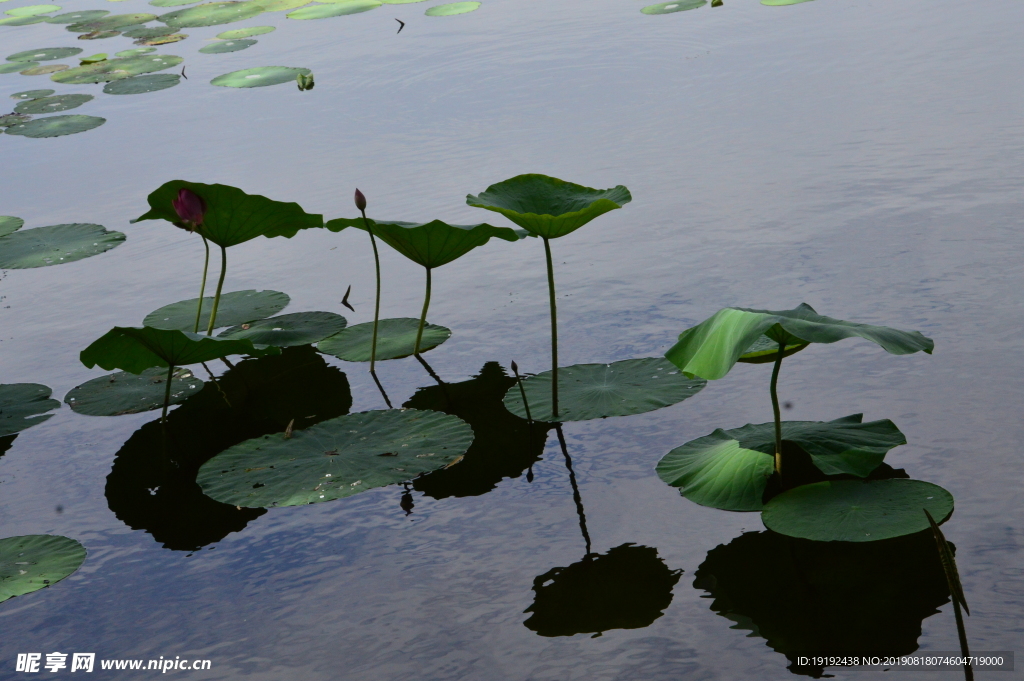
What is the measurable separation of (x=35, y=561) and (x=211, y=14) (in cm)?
705

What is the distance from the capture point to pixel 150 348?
194 centimetres

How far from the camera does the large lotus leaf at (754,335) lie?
1448 mm

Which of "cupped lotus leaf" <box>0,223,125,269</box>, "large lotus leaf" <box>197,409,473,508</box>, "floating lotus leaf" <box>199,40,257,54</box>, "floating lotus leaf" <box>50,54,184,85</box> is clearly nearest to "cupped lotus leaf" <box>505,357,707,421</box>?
"large lotus leaf" <box>197,409,473,508</box>

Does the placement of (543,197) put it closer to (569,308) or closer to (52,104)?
(569,308)

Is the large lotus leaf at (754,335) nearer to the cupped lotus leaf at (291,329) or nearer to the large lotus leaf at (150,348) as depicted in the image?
the large lotus leaf at (150,348)

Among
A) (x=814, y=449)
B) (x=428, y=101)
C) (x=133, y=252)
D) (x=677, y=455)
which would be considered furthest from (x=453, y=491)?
(x=428, y=101)

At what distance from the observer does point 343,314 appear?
8.96 ft

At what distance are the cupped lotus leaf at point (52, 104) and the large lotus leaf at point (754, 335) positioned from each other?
501 cm

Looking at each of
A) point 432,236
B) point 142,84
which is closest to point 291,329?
point 432,236

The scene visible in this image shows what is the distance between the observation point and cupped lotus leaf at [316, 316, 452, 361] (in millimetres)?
2445

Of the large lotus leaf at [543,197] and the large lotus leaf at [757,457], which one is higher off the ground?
the large lotus leaf at [543,197]

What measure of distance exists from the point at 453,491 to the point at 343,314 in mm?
1010

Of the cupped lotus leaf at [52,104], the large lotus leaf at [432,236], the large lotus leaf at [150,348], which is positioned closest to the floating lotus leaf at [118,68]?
the cupped lotus leaf at [52,104]

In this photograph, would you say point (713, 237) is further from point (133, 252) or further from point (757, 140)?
point (133, 252)
